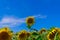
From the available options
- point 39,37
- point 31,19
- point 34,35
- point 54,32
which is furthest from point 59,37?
point 31,19

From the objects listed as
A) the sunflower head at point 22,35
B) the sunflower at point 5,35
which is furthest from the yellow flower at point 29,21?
the sunflower at point 5,35

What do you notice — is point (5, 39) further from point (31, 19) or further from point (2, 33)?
point (31, 19)

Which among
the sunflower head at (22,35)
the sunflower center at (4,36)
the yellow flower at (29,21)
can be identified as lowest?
the sunflower center at (4,36)

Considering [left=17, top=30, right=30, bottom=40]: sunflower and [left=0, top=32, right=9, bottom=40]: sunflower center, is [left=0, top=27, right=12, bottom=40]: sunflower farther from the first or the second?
[left=17, top=30, right=30, bottom=40]: sunflower

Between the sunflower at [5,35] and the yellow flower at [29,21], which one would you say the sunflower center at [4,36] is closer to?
the sunflower at [5,35]

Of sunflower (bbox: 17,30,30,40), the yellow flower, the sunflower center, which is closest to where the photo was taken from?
the sunflower center

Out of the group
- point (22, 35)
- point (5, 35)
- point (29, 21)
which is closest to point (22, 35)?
point (22, 35)

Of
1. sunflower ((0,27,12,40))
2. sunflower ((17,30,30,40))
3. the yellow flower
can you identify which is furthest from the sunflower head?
the yellow flower

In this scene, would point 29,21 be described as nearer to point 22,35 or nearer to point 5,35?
point 22,35

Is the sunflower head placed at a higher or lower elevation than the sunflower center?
higher

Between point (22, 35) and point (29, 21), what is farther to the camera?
point (29, 21)

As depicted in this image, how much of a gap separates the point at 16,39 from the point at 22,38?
91 millimetres

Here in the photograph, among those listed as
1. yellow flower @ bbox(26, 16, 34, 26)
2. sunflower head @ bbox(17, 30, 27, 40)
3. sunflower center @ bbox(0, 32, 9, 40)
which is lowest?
sunflower center @ bbox(0, 32, 9, 40)

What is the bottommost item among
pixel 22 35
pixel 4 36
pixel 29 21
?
pixel 4 36
